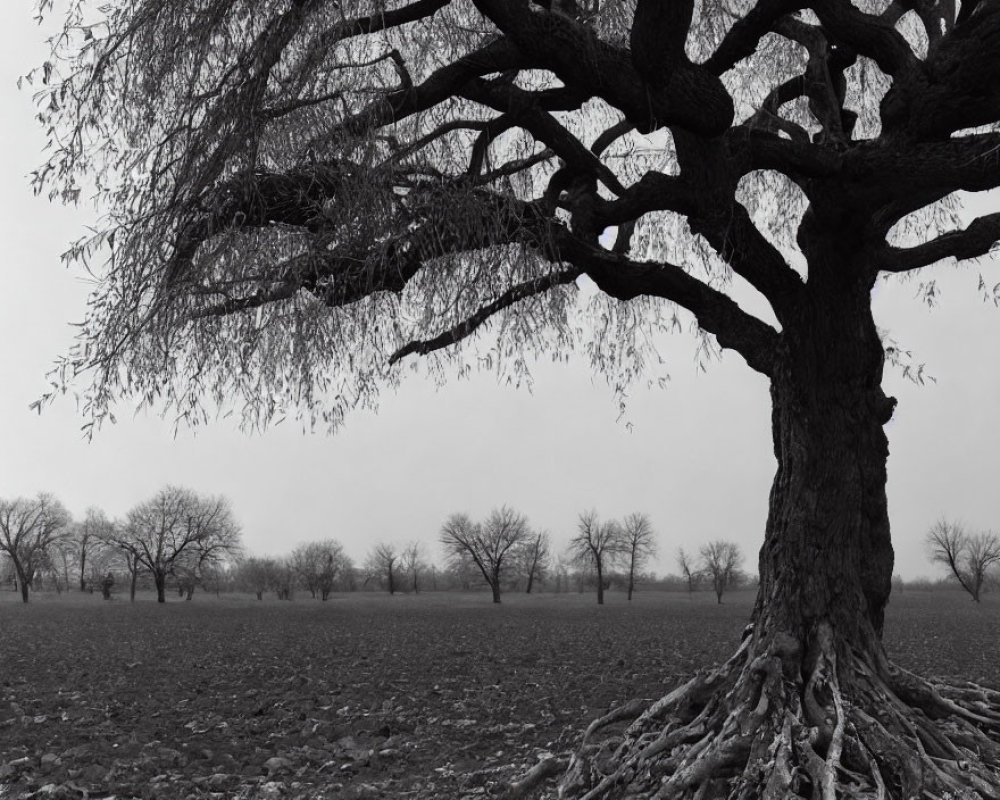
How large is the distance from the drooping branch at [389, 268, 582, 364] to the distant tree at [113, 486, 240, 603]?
2147 inches

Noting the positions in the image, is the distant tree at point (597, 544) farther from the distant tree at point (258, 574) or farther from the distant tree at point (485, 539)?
the distant tree at point (258, 574)

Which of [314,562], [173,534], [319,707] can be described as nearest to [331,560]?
[314,562]

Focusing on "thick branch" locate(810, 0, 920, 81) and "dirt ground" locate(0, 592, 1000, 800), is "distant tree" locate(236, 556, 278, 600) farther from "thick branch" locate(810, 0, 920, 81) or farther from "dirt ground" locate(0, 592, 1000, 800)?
"thick branch" locate(810, 0, 920, 81)

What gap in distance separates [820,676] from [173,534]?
59.2 metres

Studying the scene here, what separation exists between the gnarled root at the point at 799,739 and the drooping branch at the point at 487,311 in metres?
3.54

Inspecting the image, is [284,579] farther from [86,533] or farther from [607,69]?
[607,69]

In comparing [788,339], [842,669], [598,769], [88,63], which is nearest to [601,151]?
[788,339]

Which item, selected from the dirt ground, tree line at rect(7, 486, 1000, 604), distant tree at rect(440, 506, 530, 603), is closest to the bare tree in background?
tree line at rect(7, 486, 1000, 604)

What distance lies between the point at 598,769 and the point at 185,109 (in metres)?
5.69

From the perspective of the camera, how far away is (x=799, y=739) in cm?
470

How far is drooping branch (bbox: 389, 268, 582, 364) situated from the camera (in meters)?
5.97

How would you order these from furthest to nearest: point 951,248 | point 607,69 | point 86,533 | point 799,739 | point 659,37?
point 86,533 < point 951,248 < point 607,69 < point 799,739 < point 659,37

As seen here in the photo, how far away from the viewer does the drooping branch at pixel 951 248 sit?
6.62 m

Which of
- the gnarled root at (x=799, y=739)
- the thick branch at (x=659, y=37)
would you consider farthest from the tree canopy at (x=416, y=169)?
the gnarled root at (x=799, y=739)
